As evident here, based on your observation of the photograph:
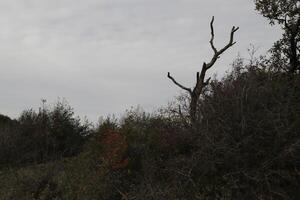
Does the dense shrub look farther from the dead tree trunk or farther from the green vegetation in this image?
the dead tree trunk

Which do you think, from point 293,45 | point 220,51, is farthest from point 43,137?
point 293,45

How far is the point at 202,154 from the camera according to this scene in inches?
416

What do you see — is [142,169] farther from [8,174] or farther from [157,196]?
[8,174]

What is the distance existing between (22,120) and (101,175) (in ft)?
29.5

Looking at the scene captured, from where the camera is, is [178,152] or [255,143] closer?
[255,143]

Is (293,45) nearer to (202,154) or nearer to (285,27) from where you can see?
(285,27)

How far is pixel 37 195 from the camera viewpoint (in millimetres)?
12648

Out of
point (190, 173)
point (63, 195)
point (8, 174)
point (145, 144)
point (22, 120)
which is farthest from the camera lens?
point (22, 120)

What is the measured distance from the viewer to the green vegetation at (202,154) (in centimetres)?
991

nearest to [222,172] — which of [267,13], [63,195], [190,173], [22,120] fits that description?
[190,173]

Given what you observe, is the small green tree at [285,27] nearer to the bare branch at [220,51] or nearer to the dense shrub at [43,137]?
the bare branch at [220,51]

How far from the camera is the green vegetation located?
9.91m

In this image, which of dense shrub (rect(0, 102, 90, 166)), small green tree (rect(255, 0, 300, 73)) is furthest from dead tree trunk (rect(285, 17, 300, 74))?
dense shrub (rect(0, 102, 90, 166))

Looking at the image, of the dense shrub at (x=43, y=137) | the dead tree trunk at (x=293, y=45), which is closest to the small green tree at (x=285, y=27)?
the dead tree trunk at (x=293, y=45)
